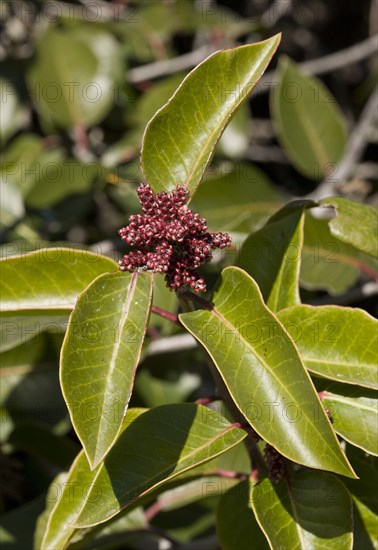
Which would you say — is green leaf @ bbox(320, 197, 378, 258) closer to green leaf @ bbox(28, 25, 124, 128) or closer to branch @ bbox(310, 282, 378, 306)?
branch @ bbox(310, 282, 378, 306)

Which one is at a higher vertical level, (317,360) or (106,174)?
(106,174)

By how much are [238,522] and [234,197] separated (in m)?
1.24

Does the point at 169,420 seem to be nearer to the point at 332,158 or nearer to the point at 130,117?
the point at 332,158

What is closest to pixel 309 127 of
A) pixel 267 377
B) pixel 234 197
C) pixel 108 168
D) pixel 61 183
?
pixel 234 197

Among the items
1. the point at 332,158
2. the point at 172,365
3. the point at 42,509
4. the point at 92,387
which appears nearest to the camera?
the point at 92,387

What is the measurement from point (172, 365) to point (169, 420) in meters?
1.05

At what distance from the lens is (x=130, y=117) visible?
3.01 metres

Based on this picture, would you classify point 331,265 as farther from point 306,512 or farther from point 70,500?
point 70,500

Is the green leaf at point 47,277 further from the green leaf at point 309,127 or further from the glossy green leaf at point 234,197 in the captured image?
the green leaf at point 309,127

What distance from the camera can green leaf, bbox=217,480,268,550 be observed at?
145 cm

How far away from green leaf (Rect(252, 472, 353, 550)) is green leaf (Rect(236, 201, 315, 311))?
12.9 inches

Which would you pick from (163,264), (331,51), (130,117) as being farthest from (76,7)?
(163,264)

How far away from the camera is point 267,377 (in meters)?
1.15

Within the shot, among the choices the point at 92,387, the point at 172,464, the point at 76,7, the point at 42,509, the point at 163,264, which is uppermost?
the point at 76,7
